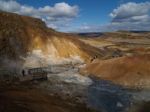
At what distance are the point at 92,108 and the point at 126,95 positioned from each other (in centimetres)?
930

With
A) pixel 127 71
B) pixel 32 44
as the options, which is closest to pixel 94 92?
pixel 127 71

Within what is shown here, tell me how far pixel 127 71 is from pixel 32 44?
26.7 meters

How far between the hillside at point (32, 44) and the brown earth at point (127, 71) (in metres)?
14.4

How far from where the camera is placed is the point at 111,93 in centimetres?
4522

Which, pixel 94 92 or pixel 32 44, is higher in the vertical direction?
pixel 32 44

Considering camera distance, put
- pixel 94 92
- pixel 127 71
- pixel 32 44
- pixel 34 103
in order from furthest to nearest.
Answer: pixel 32 44
pixel 127 71
pixel 94 92
pixel 34 103

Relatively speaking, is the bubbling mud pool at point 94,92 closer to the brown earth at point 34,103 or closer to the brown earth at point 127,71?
the brown earth at point 127,71

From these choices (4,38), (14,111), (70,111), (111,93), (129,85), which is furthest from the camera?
(4,38)

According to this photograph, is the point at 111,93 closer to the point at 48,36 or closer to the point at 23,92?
the point at 23,92

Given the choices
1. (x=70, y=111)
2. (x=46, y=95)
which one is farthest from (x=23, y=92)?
(x=70, y=111)

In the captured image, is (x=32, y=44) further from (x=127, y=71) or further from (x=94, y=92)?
(x=94, y=92)

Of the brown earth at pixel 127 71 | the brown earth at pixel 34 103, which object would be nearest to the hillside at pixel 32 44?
the brown earth at pixel 127 71

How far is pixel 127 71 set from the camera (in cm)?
5334

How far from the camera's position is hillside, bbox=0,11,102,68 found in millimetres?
67569
